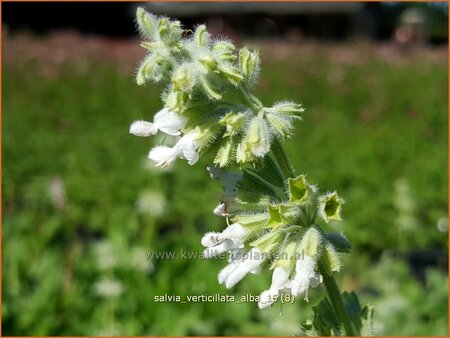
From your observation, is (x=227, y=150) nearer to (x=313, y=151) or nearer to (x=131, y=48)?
(x=313, y=151)

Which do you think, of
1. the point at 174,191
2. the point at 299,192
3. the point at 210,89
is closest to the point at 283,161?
the point at 299,192

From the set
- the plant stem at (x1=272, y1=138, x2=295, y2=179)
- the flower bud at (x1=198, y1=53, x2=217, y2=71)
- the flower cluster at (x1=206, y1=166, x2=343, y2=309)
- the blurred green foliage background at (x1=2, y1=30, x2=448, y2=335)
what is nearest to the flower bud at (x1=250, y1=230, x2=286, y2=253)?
the flower cluster at (x1=206, y1=166, x2=343, y2=309)

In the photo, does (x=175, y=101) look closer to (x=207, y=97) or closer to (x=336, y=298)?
(x=207, y=97)

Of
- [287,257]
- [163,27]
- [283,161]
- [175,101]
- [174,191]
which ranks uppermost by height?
[174,191]

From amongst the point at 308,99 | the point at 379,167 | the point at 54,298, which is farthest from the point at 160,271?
the point at 308,99

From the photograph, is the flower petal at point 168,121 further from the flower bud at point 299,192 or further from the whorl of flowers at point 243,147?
the flower bud at point 299,192

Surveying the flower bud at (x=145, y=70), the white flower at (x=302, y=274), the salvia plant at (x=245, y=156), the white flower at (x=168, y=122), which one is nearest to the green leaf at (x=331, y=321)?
the salvia plant at (x=245, y=156)

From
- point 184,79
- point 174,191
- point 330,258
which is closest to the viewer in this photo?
point 184,79
